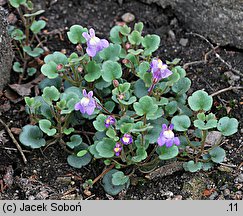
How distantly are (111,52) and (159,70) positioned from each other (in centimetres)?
40

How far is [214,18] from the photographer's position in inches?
154

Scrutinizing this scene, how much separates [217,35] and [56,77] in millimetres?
1089

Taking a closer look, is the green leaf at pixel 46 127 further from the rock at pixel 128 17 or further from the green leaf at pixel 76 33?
the rock at pixel 128 17

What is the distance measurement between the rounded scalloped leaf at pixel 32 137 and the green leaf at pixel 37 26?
0.75 metres

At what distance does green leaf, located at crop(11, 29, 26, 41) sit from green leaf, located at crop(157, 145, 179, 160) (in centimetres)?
121

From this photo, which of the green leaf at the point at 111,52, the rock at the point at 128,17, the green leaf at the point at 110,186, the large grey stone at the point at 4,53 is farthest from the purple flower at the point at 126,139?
the rock at the point at 128,17

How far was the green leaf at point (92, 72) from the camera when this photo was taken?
11.1ft

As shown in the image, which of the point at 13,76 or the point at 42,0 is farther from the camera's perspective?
the point at 42,0

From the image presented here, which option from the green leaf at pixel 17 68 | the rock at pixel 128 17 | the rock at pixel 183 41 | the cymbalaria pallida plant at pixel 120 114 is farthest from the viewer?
the rock at pixel 128 17

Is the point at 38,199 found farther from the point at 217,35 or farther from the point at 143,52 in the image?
the point at 217,35

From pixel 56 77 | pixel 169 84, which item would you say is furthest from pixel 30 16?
pixel 169 84
